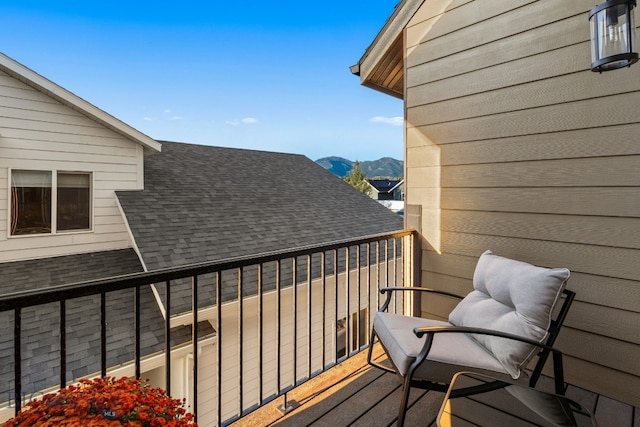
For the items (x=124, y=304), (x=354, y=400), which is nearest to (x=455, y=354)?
(x=354, y=400)

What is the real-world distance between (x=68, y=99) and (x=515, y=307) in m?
6.28

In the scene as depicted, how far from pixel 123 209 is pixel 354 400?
188 inches

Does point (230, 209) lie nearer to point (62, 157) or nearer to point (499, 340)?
point (62, 157)

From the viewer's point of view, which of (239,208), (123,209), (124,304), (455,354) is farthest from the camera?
(239,208)

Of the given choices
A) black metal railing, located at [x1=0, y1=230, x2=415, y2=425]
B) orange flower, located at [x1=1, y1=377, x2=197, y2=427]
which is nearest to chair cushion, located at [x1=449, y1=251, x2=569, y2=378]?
black metal railing, located at [x1=0, y1=230, x2=415, y2=425]

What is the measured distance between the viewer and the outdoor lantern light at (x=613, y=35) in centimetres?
158

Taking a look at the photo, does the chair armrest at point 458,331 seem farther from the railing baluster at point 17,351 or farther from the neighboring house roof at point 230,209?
the neighboring house roof at point 230,209

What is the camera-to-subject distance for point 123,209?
5.26m

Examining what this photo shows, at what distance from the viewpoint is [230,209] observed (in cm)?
650

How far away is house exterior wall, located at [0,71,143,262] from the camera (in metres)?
4.75

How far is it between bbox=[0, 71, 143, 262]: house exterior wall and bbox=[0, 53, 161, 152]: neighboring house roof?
0.10 m

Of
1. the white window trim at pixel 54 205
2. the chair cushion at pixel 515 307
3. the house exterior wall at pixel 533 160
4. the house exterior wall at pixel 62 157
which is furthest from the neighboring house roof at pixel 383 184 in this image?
the chair cushion at pixel 515 307

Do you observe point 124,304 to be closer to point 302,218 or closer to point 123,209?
point 123,209

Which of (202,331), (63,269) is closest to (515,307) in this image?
(202,331)
